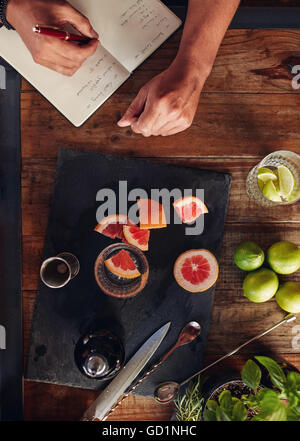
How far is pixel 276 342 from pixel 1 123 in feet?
3.53

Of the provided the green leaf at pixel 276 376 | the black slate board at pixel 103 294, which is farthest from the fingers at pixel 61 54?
the green leaf at pixel 276 376

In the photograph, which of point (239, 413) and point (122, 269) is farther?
point (122, 269)

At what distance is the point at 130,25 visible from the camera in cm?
102

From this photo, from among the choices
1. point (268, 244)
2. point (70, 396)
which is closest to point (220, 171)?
point (268, 244)

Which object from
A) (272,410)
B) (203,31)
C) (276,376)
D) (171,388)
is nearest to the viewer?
(272,410)

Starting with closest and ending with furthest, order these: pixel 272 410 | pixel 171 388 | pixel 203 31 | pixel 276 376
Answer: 1. pixel 272 410
2. pixel 276 376
3. pixel 203 31
4. pixel 171 388

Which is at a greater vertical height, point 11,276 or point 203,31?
point 203,31

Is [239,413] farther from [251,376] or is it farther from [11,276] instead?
[11,276]

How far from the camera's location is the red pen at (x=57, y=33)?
2.71ft

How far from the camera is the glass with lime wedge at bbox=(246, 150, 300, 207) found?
1.00 meters

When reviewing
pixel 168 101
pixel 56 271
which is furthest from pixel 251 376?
pixel 168 101

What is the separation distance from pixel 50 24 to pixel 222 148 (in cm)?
58

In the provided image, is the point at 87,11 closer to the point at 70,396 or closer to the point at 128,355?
the point at 128,355

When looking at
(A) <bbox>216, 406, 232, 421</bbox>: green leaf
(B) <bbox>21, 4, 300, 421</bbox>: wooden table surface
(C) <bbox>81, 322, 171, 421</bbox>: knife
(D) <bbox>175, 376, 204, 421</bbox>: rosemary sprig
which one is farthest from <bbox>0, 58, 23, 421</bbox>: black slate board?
(A) <bbox>216, 406, 232, 421</bbox>: green leaf
